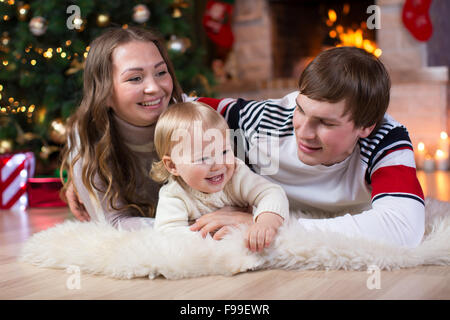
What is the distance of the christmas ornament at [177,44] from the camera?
2.40m

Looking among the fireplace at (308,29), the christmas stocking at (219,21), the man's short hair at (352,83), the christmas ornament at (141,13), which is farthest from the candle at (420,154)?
the man's short hair at (352,83)

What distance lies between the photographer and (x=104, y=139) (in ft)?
4.67

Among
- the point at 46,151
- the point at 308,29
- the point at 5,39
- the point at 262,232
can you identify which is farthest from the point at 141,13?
the point at 308,29

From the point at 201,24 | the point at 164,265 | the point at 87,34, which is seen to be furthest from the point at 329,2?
the point at 164,265

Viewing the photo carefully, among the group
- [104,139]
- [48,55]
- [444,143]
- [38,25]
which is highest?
[38,25]

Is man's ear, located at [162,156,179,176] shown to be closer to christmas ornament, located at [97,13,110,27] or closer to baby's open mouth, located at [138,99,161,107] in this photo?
baby's open mouth, located at [138,99,161,107]

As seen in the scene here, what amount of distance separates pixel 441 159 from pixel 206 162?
2.52 metres

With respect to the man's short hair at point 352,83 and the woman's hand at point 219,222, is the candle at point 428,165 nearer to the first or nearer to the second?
the man's short hair at point 352,83

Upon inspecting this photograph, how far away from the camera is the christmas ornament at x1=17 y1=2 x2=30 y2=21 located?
225 centimetres

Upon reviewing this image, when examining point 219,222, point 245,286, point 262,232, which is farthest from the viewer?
point 219,222

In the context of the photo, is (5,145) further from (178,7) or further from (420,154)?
(420,154)

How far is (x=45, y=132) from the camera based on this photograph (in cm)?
232

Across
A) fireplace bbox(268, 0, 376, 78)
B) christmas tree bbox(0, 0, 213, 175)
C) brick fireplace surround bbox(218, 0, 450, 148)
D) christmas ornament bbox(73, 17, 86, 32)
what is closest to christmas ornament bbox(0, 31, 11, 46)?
christmas tree bbox(0, 0, 213, 175)

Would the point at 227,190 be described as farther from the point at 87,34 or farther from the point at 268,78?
the point at 268,78
